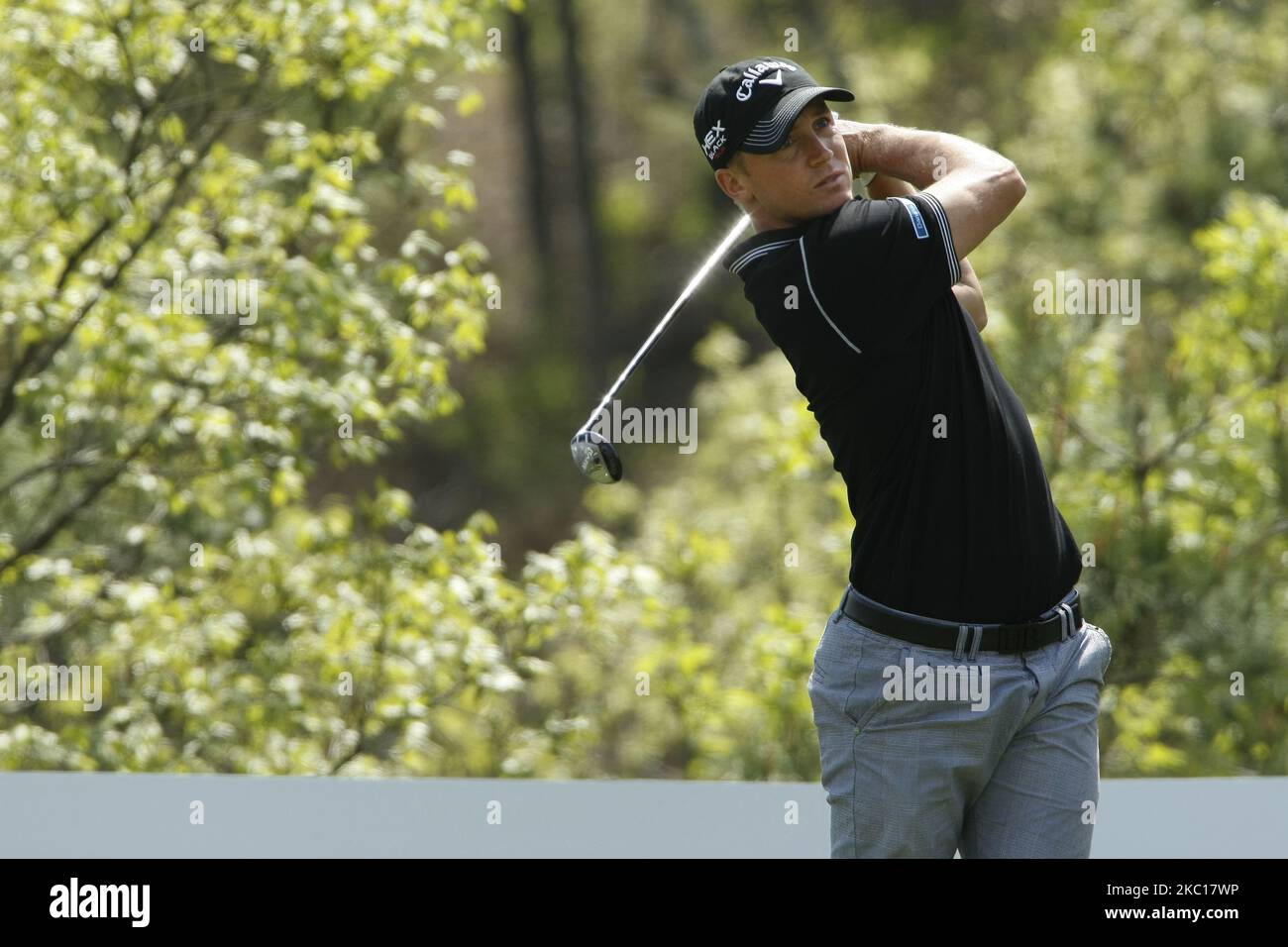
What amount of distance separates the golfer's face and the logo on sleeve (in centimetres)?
9

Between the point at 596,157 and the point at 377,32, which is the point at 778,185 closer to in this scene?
the point at 377,32

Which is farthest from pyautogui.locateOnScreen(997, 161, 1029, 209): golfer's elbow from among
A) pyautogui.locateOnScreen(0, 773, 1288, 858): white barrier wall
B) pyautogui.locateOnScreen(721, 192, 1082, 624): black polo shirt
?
pyautogui.locateOnScreen(0, 773, 1288, 858): white barrier wall

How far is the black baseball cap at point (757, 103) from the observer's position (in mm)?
1935

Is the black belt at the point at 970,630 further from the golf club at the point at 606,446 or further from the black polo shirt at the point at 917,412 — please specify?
the golf club at the point at 606,446

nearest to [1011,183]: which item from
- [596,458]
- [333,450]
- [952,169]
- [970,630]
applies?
[952,169]

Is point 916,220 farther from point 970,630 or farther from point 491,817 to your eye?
point 491,817

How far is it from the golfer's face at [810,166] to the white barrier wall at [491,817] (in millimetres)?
1458

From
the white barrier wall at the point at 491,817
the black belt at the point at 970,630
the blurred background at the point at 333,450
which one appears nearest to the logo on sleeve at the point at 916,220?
the black belt at the point at 970,630

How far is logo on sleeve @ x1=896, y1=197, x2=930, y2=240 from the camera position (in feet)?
6.20

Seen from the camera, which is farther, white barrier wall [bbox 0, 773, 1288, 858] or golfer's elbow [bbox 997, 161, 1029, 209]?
white barrier wall [bbox 0, 773, 1288, 858]

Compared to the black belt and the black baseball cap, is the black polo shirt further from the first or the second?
the black baseball cap

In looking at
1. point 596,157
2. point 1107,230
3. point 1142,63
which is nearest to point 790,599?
point 1107,230

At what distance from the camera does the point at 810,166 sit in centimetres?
196

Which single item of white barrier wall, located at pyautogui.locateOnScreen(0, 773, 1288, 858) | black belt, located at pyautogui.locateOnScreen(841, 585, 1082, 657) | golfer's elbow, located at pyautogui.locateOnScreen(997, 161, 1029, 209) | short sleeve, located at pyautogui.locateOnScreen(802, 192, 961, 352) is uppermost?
golfer's elbow, located at pyautogui.locateOnScreen(997, 161, 1029, 209)
